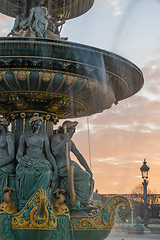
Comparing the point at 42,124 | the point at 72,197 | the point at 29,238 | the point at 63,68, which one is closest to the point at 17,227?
the point at 29,238

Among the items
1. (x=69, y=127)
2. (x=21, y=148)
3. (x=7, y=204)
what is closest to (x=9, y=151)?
(x=21, y=148)

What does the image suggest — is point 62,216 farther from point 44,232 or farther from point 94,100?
point 94,100

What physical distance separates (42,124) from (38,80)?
97cm

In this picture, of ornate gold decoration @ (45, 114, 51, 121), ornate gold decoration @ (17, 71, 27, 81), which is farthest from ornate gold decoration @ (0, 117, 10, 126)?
ornate gold decoration @ (17, 71, 27, 81)

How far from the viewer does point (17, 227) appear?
6020 mm

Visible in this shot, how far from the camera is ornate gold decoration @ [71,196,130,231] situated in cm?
666

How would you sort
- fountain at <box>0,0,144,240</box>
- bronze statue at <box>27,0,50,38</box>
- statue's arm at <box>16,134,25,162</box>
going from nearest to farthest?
1. fountain at <box>0,0,144,240</box>
2. statue's arm at <box>16,134,25,162</box>
3. bronze statue at <box>27,0,50,38</box>

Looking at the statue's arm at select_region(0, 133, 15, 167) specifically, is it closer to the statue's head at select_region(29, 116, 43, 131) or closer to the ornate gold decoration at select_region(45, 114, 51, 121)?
the statue's head at select_region(29, 116, 43, 131)

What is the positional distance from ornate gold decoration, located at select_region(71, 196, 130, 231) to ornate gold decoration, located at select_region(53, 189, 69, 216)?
25 centimetres

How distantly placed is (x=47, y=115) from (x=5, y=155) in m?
1.04

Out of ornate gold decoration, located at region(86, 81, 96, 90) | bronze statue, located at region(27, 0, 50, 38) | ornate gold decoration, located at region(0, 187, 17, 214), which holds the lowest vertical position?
ornate gold decoration, located at region(0, 187, 17, 214)

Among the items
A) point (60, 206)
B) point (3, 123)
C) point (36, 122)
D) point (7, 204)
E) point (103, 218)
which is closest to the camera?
point (7, 204)

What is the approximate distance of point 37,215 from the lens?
5934 mm

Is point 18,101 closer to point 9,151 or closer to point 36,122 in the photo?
point 36,122
